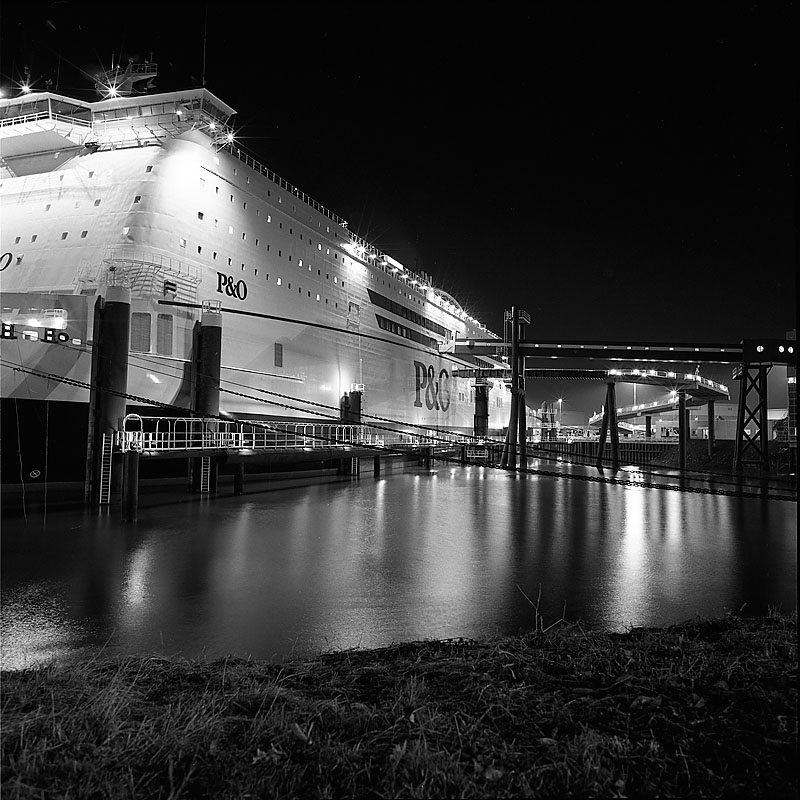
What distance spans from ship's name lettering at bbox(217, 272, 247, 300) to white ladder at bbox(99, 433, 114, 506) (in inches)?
290

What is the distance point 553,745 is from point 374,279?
3092 cm

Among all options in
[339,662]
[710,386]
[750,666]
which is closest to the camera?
[750,666]

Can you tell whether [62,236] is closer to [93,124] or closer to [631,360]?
[93,124]

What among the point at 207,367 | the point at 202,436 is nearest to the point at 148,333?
the point at 207,367

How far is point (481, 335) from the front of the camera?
58.9 meters

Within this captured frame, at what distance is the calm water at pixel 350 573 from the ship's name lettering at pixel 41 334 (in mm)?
4019

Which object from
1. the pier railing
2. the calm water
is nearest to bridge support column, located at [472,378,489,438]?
the pier railing

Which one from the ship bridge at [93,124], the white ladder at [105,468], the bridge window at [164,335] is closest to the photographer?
the white ladder at [105,468]

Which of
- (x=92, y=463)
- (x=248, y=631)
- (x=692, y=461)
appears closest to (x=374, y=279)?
(x=92, y=463)

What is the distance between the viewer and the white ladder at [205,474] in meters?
17.1

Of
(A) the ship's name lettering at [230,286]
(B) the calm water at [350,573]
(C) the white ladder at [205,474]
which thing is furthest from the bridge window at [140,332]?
(B) the calm water at [350,573]

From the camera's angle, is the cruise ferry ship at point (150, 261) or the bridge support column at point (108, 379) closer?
the bridge support column at point (108, 379)

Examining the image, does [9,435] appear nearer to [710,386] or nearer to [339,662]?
[339,662]

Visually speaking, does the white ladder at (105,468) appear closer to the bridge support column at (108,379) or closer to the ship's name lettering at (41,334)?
the bridge support column at (108,379)
